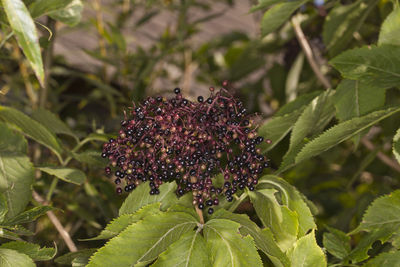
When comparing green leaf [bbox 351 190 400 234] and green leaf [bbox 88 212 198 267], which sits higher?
green leaf [bbox 88 212 198 267]

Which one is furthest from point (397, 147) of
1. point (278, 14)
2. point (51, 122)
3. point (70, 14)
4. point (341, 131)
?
point (51, 122)

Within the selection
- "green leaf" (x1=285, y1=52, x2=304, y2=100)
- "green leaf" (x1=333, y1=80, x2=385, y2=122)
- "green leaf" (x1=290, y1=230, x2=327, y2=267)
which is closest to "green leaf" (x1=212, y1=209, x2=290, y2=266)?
"green leaf" (x1=290, y1=230, x2=327, y2=267)

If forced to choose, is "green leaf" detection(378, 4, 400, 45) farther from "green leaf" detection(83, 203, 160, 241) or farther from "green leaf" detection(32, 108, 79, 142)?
"green leaf" detection(32, 108, 79, 142)

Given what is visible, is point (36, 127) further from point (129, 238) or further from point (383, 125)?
point (383, 125)

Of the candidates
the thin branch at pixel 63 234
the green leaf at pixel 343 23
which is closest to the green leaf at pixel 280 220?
the thin branch at pixel 63 234

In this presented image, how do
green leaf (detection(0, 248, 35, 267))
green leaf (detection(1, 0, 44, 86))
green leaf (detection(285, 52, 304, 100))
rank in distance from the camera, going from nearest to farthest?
green leaf (detection(1, 0, 44, 86))
green leaf (detection(0, 248, 35, 267))
green leaf (detection(285, 52, 304, 100))

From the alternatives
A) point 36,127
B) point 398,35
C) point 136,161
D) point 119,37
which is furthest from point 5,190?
point 119,37

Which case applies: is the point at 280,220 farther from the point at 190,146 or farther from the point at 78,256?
the point at 78,256

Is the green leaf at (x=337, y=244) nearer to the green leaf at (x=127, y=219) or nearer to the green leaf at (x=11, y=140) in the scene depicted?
the green leaf at (x=127, y=219)
